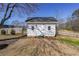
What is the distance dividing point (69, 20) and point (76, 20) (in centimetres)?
Result: 6

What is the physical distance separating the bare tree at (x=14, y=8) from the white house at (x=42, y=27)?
9cm

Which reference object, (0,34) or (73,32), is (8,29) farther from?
(73,32)

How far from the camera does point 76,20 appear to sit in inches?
65.3

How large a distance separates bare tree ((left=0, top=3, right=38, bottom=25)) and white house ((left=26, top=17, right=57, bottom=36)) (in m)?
0.09

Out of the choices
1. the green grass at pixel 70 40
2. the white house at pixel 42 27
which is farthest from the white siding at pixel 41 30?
the green grass at pixel 70 40

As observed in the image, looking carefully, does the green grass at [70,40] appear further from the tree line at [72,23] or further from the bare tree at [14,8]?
the bare tree at [14,8]

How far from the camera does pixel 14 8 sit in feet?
5.51

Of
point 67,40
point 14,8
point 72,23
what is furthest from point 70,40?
point 14,8

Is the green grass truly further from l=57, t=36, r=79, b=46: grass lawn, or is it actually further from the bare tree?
the bare tree

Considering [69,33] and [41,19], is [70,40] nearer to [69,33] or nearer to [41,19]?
[69,33]

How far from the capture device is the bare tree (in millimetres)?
1665

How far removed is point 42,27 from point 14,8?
31 centimetres

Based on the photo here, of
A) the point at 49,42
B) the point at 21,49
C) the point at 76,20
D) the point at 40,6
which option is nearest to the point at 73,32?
the point at 76,20

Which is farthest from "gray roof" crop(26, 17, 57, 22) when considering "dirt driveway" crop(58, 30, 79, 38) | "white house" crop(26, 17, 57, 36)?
"dirt driveway" crop(58, 30, 79, 38)
